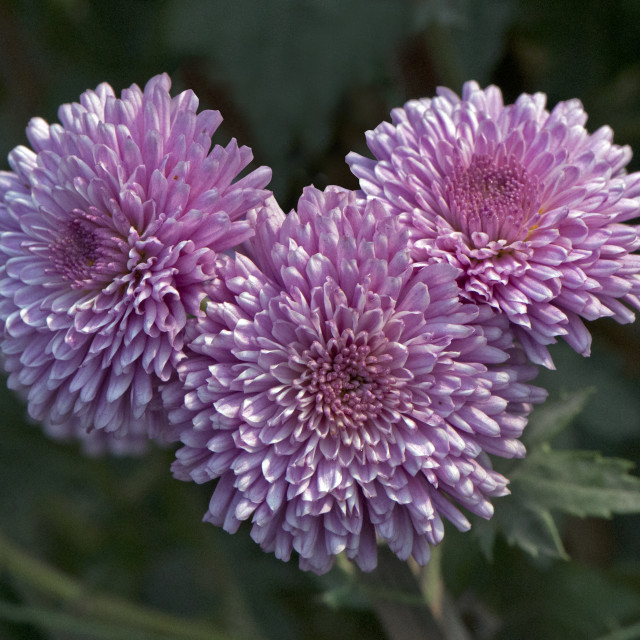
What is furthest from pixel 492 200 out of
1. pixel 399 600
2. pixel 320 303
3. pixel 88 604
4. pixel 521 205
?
pixel 88 604

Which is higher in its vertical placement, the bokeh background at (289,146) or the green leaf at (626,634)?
the bokeh background at (289,146)

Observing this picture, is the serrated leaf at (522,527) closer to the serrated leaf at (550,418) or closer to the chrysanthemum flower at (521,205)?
the serrated leaf at (550,418)

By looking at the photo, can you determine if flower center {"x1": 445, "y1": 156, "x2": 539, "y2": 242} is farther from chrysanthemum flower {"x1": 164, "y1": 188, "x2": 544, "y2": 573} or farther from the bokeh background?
the bokeh background

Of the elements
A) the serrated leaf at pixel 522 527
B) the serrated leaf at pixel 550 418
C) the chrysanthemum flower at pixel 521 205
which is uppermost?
the chrysanthemum flower at pixel 521 205

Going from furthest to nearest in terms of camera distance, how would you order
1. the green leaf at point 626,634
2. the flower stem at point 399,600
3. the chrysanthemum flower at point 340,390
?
the green leaf at point 626,634 < the flower stem at point 399,600 < the chrysanthemum flower at point 340,390

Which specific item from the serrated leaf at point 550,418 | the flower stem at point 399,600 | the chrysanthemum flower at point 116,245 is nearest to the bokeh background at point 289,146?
the flower stem at point 399,600

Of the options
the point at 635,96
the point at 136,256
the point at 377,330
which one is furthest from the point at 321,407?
the point at 635,96

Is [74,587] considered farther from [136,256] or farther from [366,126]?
[366,126]
